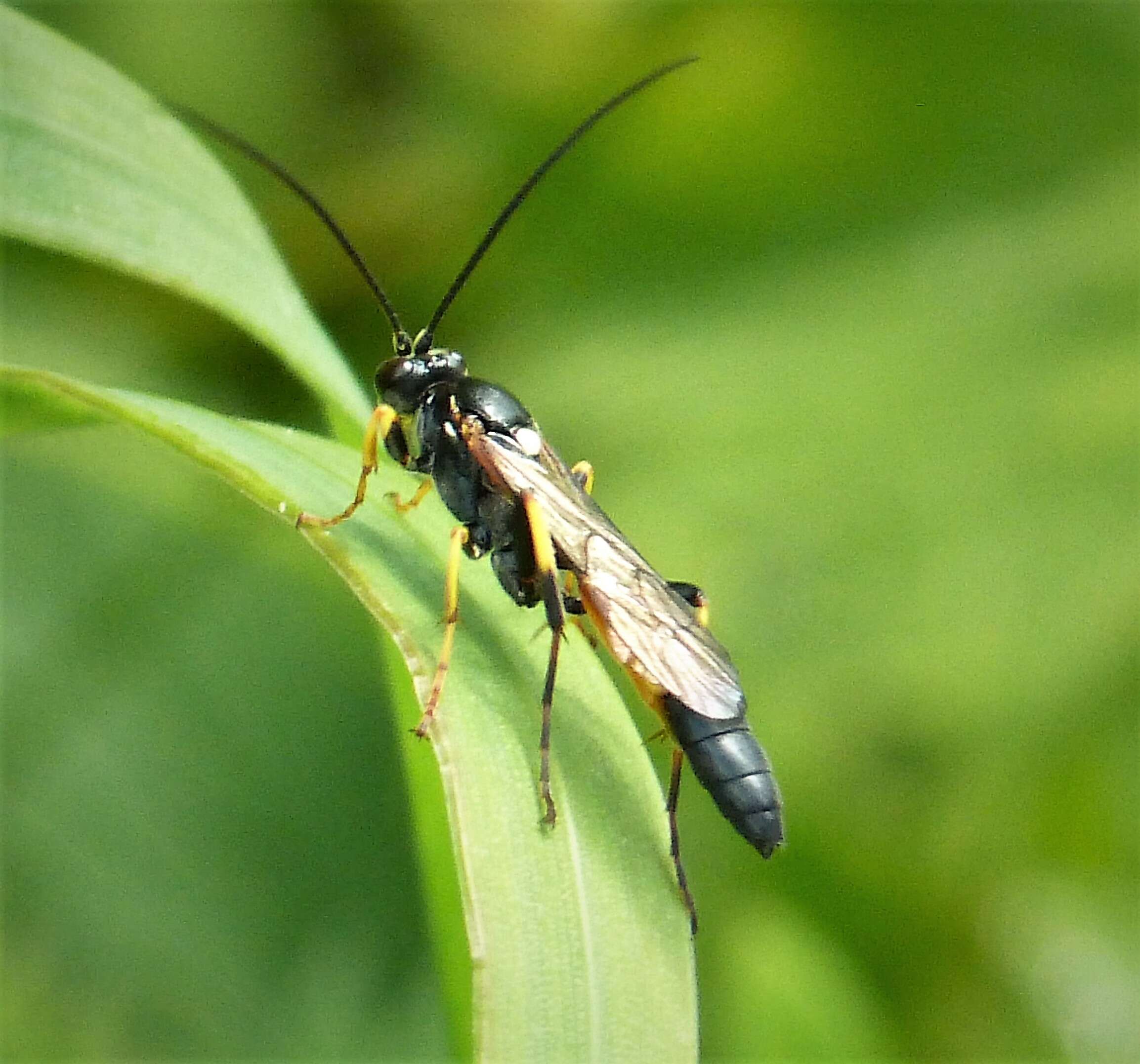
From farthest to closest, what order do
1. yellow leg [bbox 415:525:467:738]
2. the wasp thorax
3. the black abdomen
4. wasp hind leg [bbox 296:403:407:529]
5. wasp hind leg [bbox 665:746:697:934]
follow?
the wasp thorax → the black abdomen → wasp hind leg [bbox 296:403:407:529] → wasp hind leg [bbox 665:746:697:934] → yellow leg [bbox 415:525:467:738]

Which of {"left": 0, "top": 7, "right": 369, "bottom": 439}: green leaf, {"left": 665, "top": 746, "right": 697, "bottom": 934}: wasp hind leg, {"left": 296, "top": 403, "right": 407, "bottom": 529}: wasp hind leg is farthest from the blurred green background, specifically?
{"left": 0, "top": 7, "right": 369, "bottom": 439}: green leaf

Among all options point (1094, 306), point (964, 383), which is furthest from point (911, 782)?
point (1094, 306)

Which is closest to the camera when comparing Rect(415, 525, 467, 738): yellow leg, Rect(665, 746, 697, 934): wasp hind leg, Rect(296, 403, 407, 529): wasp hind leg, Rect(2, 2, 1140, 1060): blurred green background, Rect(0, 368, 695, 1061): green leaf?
Rect(0, 368, 695, 1061): green leaf

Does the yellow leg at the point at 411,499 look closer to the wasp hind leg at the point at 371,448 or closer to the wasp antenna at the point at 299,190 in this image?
the wasp hind leg at the point at 371,448

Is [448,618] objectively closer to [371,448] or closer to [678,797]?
[371,448]

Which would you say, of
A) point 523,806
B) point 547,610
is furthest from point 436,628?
point 523,806

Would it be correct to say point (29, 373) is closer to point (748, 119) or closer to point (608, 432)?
point (608, 432)

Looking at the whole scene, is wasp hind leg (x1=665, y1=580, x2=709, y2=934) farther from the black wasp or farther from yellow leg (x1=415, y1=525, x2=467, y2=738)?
yellow leg (x1=415, y1=525, x2=467, y2=738)
